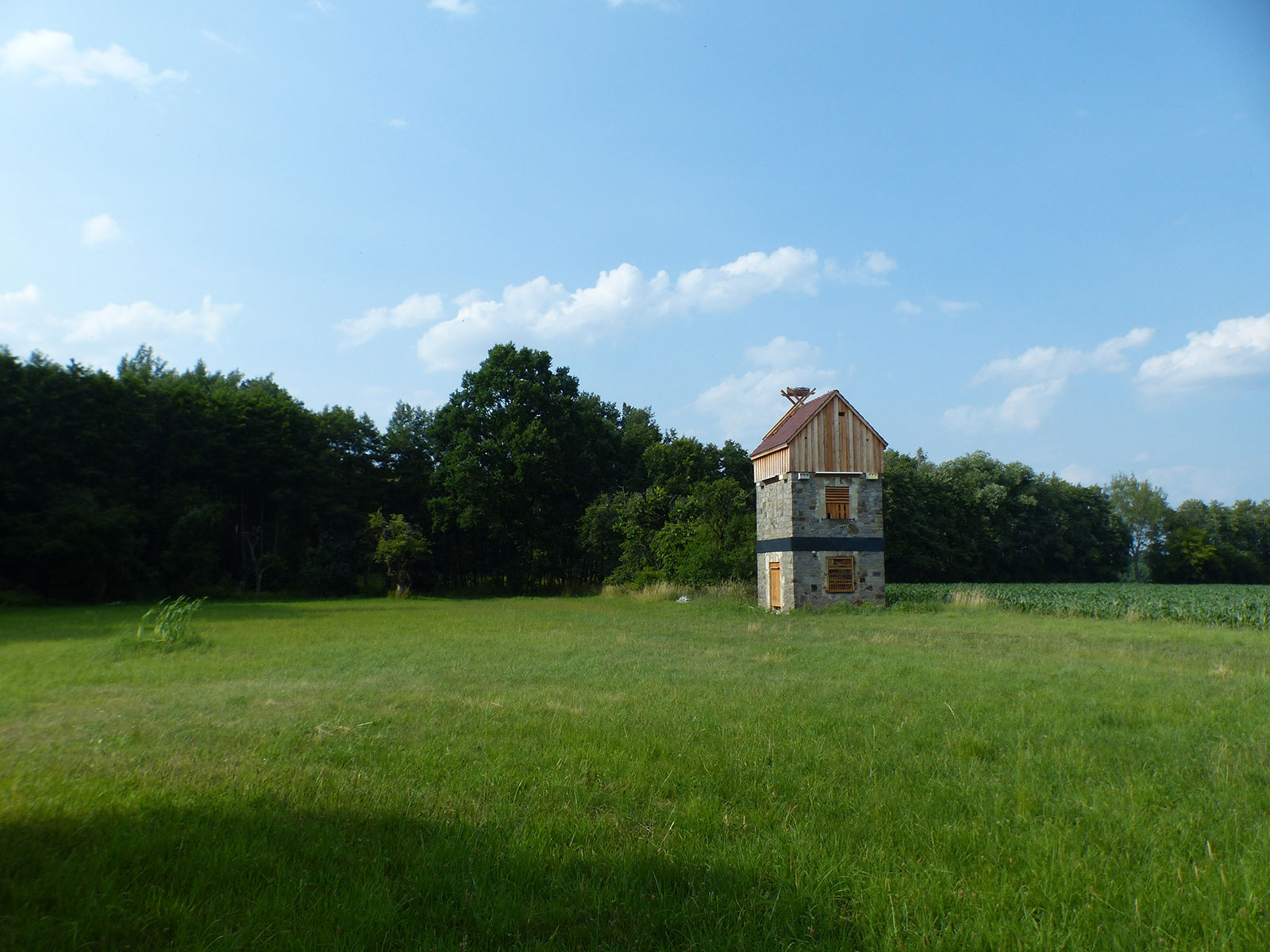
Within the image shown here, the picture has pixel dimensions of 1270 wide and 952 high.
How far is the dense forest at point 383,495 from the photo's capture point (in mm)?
28281

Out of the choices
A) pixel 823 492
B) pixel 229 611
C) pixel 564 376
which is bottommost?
pixel 229 611

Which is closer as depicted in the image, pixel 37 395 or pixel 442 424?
pixel 37 395

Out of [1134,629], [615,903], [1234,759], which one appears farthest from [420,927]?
[1134,629]

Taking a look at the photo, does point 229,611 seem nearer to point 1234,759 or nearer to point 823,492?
point 823,492

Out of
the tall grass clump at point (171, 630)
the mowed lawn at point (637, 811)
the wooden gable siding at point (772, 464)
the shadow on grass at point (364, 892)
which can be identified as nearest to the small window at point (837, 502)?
the wooden gable siding at point (772, 464)

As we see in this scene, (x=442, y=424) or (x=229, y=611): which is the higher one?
(x=442, y=424)

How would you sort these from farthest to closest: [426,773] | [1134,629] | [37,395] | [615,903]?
1. [37,395]
2. [1134,629]
3. [426,773]
4. [615,903]

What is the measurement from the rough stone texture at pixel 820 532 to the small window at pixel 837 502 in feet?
0.38

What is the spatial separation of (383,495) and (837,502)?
25.2 meters

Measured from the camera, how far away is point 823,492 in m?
24.3

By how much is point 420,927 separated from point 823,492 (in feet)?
73.5

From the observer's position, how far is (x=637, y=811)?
447cm

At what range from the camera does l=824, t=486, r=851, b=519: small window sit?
24344 millimetres

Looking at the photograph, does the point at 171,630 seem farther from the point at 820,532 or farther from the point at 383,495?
the point at 383,495
